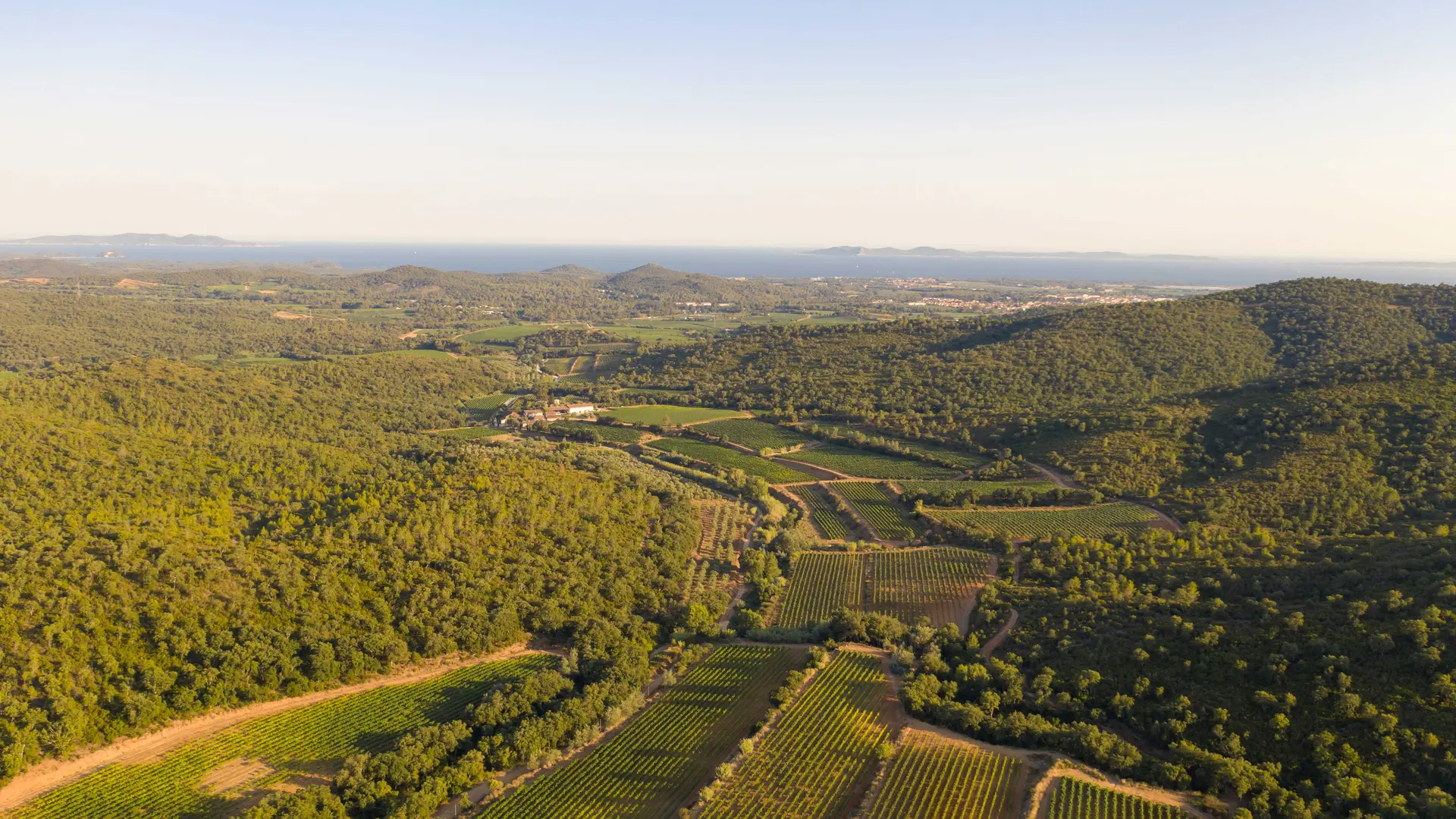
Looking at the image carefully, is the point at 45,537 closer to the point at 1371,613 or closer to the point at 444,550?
the point at 444,550

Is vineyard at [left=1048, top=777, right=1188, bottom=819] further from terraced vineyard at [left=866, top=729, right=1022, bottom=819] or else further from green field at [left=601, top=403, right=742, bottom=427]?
green field at [left=601, top=403, right=742, bottom=427]

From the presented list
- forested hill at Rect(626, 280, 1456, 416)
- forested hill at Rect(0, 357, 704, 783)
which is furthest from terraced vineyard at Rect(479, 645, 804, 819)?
forested hill at Rect(626, 280, 1456, 416)

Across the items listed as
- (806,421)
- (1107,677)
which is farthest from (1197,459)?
(806,421)

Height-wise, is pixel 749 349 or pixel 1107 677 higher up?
pixel 749 349

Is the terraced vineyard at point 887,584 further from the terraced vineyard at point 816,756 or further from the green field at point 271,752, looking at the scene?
the green field at point 271,752

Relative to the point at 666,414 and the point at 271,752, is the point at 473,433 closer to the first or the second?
the point at 666,414

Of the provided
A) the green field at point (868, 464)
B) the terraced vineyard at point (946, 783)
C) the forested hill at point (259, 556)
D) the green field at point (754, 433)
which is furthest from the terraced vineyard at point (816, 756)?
the green field at point (754, 433)

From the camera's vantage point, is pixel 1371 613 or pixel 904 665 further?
pixel 904 665

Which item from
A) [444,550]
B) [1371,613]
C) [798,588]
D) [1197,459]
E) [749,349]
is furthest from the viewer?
[749,349]
